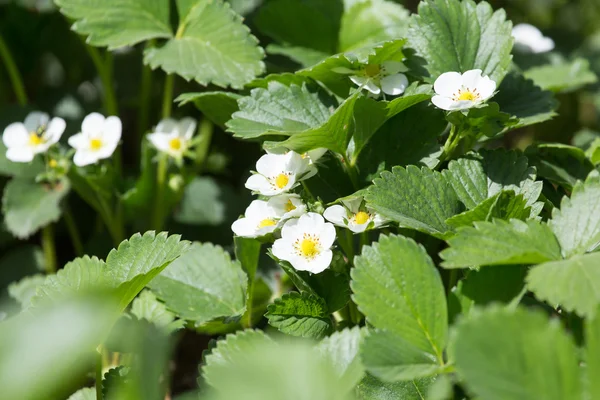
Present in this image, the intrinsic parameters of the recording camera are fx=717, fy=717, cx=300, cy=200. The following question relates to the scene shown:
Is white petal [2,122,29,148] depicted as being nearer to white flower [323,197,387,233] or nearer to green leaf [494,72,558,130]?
white flower [323,197,387,233]

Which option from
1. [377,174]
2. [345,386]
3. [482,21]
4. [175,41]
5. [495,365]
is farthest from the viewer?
[175,41]

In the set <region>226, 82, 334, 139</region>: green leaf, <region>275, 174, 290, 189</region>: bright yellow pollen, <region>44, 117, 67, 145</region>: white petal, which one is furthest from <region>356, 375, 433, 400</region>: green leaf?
<region>44, 117, 67, 145</region>: white petal

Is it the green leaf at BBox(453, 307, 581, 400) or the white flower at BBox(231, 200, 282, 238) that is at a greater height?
the green leaf at BBox(453, 307, 581, 400)

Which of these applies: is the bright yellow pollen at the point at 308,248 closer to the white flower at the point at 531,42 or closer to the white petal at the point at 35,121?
the white petal at the point at 35,121

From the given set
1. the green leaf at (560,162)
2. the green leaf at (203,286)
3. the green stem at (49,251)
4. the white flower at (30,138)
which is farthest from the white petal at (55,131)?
the green leaf at (560,162)

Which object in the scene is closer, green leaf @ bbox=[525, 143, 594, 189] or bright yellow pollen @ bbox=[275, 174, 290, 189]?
bright yellow pollen @ bbox=[275, 174, 290, 189]

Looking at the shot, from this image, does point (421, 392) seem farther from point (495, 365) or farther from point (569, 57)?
point (569, 57)

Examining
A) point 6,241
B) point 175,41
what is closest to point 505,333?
point 175,41
